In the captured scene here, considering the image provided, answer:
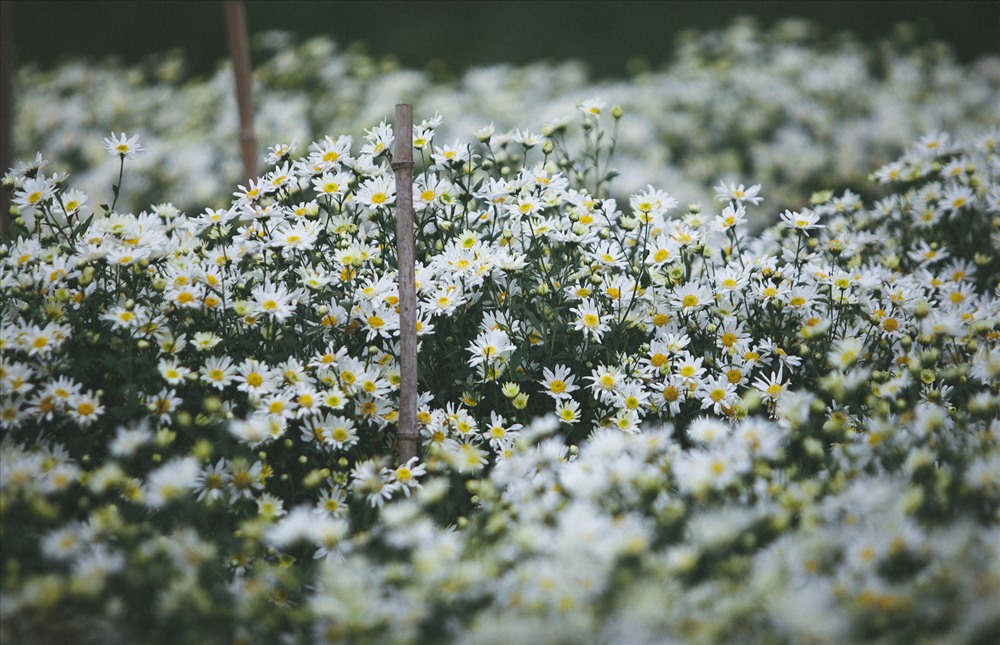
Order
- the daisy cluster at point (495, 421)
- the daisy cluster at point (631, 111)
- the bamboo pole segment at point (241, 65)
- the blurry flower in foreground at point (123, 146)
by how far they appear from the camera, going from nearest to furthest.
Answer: the daisy cluster at point (495, 421) < the blurry flower in foreground at point (123, 146) < the bamboo pole segment at point (241, 65) < the daisy cluster at point (631, 111)

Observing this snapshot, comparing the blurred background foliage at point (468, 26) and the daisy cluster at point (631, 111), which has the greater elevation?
the blurred background foliage at point (468, 26)

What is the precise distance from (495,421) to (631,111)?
15.4ft

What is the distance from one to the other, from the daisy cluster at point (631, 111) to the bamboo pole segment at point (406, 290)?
3.25 m

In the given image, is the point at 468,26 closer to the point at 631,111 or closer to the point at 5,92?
the point at 631,111

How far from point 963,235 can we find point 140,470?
2.99m

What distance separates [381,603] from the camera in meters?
1.78

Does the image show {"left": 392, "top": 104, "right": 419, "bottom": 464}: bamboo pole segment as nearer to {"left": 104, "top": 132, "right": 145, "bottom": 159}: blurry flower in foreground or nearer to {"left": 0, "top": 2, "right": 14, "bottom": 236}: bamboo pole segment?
{"left": 104, "top": 132, "right": 145, "bottom": 159}: blurry flower in foreground

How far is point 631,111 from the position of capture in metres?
6.80

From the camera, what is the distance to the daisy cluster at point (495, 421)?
5.70ft

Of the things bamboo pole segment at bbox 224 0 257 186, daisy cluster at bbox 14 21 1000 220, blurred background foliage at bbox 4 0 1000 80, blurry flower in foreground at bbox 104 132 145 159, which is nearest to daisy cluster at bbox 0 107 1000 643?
blurry flower in foreground at bbox 104 132 145 159

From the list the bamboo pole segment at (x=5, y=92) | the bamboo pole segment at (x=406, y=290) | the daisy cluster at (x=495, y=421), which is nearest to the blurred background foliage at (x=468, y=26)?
the bamboo pole segment at (x=5, y=92)

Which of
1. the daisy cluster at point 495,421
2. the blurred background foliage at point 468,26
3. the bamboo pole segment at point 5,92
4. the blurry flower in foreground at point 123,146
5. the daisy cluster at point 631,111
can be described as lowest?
the daisy cluster at point 495,421

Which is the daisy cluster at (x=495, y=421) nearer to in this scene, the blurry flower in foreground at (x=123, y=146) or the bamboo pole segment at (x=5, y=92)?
the blurry flower in foreground at (x=123, y=146)

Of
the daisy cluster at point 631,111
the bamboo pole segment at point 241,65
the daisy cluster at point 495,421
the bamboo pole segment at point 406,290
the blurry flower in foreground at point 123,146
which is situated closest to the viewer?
the daisy cluster at point 495,421
